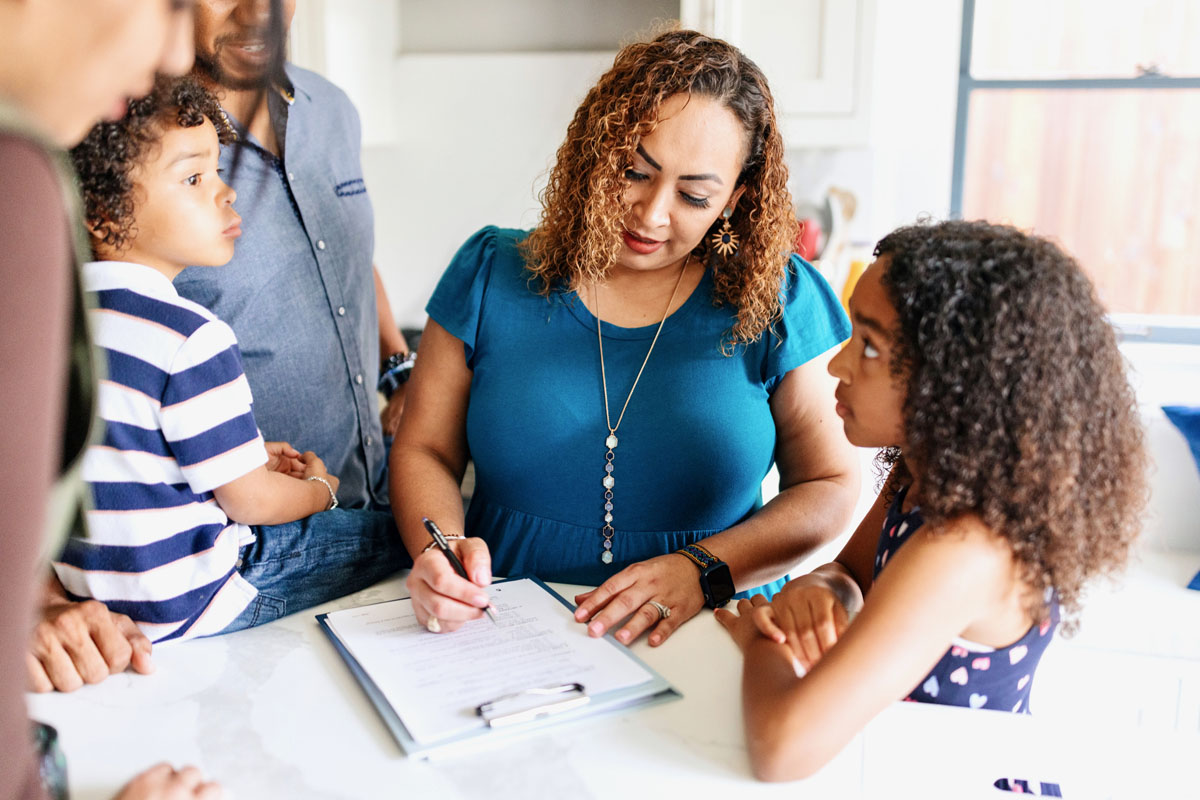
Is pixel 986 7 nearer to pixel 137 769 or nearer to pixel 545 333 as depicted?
pixel 545 333

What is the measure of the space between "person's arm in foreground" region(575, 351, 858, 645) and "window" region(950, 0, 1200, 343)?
1658 millimetres

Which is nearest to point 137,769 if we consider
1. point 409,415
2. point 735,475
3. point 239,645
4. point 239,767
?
point 239,767

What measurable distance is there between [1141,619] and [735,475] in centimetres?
130

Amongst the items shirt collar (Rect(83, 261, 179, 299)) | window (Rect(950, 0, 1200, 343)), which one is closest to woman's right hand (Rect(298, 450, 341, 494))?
shirt collar (Rect(83, 261, 179, 299))

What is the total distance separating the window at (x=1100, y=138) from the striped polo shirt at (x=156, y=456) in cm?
234

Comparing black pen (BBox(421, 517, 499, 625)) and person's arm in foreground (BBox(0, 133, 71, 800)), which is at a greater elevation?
person's arm in foreground (BBox(0, 133, 71, 800))

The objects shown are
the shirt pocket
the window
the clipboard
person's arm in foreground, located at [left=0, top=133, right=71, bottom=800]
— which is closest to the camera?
person's arm in foreground, located at [left=0, top=133, right=71, bottom=800]

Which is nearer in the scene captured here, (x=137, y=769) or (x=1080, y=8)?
(x=137, y=769)

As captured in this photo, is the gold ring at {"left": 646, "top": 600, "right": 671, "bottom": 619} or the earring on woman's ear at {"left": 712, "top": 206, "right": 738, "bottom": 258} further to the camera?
the earring on woman's ear at {"left": 712, "top": 206, "right": 738, "bottom": 258}

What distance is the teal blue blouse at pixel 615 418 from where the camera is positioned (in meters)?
1.38

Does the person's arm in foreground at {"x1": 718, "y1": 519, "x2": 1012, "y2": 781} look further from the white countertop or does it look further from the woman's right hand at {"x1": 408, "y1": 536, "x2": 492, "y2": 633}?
the woman's right hand at {"x1": 408, "y1": 536, "x2": 492, "y2": 633}

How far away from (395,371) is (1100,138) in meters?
2.29

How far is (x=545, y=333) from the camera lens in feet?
4.68

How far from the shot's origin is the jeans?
1.15 meters
